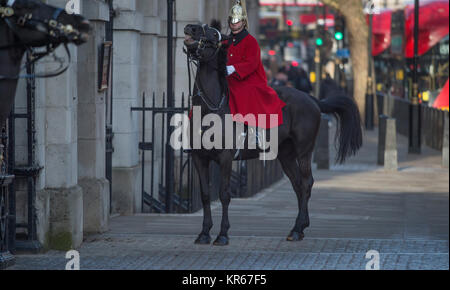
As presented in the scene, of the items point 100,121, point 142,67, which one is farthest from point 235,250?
point 142,67

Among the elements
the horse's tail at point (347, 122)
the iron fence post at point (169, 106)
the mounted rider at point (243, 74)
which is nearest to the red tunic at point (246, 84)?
the mounted rider at point (243, 74)

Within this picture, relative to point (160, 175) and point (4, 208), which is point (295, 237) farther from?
point (160, 175)

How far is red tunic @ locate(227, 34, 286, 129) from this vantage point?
483 inches

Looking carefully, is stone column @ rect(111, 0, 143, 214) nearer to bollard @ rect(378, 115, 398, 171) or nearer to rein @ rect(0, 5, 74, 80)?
rein @ rect(0, 5, 74, 80)

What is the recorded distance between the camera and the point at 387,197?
62.1ft

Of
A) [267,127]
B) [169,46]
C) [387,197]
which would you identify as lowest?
[387,197]

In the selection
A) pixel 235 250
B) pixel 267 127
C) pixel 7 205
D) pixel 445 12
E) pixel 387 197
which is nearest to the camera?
pixel 7 205

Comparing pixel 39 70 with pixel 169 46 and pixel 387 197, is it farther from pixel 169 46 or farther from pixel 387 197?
pixel 387 197

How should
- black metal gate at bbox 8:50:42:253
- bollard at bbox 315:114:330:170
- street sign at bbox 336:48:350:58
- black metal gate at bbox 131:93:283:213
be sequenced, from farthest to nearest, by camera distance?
street sign at bbox 336:48:350:58 → bollard at bbox 315:114:330:170 → black metal gate at bbox 131:93:283:213 → black metal gate at bbox 8:50:42:253

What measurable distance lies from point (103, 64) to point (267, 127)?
80.5 inches

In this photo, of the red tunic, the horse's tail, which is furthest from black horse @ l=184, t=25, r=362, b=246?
the red tunic

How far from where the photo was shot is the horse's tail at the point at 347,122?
13.9 m

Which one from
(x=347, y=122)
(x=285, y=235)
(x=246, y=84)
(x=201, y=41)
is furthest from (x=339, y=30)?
(x=201, y=41)

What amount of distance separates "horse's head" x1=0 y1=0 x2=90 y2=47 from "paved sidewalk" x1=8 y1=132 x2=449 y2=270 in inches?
121
